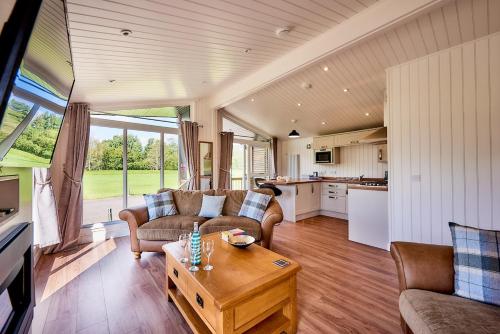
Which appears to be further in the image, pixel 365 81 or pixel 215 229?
pixel 365 81

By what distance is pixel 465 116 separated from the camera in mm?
2418

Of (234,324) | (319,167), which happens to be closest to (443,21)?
(234,324)

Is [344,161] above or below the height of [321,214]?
above

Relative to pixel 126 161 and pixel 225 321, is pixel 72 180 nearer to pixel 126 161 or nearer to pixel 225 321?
pixel 126 161

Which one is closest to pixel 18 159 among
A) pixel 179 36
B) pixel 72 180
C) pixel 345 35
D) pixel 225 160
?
pixel 179 36

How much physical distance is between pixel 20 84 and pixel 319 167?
6481 mm

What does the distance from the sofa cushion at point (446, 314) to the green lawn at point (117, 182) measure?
4.34 m

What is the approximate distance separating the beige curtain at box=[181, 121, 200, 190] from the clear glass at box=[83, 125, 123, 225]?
119cm

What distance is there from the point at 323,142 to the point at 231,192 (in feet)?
11.8

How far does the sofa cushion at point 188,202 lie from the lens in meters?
3.46

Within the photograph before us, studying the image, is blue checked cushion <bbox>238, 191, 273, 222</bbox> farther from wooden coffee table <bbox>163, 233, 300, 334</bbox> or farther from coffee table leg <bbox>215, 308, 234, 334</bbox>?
coffee table leg <bbox>215, 308, 234, 334</bbox>

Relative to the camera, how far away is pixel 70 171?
10.9 feet

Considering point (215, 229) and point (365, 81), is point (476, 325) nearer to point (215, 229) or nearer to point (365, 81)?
point (215, 229)

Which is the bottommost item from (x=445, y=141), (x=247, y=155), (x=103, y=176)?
(x=103, y=176)
